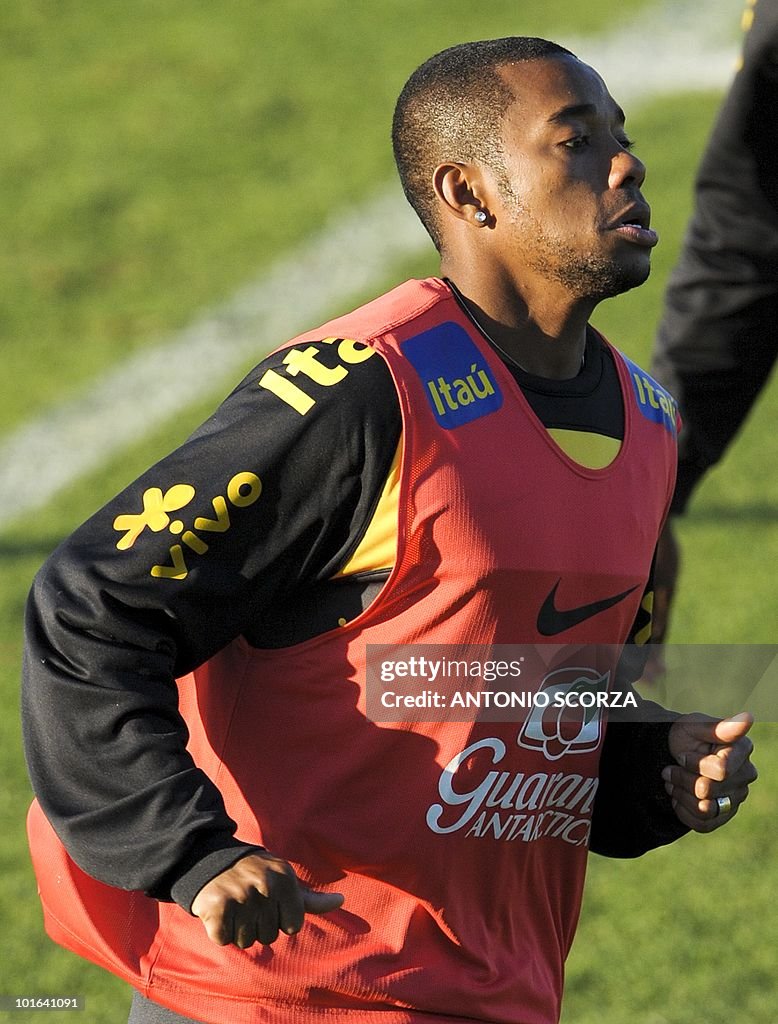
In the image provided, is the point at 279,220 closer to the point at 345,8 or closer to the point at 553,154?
the point at 345,8

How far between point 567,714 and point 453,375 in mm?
519

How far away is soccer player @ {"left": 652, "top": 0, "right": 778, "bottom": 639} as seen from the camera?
4.36 meters

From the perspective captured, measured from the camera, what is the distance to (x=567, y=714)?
7.97 feet

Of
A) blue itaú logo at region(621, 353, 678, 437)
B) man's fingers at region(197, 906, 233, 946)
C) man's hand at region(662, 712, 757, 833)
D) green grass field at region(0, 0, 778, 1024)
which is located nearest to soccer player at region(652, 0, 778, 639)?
green grass field at region(0, 0, 778, 1024)

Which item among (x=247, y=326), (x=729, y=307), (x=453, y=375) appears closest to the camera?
(x=453, y=375)

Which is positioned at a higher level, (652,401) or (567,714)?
(652,401)

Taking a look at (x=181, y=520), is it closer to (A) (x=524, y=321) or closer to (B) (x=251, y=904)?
(B) (x=251, y=904)

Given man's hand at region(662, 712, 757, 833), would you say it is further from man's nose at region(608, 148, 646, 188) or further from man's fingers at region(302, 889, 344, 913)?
man's nose at region(608, 148, 646, 188)

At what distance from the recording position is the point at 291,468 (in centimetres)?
216

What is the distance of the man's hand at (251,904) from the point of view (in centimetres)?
198

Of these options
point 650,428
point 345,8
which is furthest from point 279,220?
point 650,428

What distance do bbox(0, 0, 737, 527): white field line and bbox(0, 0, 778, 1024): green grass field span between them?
0.11 metres

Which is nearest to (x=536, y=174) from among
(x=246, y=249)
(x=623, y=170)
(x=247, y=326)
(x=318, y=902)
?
(x=623, y=170)

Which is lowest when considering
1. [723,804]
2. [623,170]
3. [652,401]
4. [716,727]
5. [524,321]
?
[723,804]
